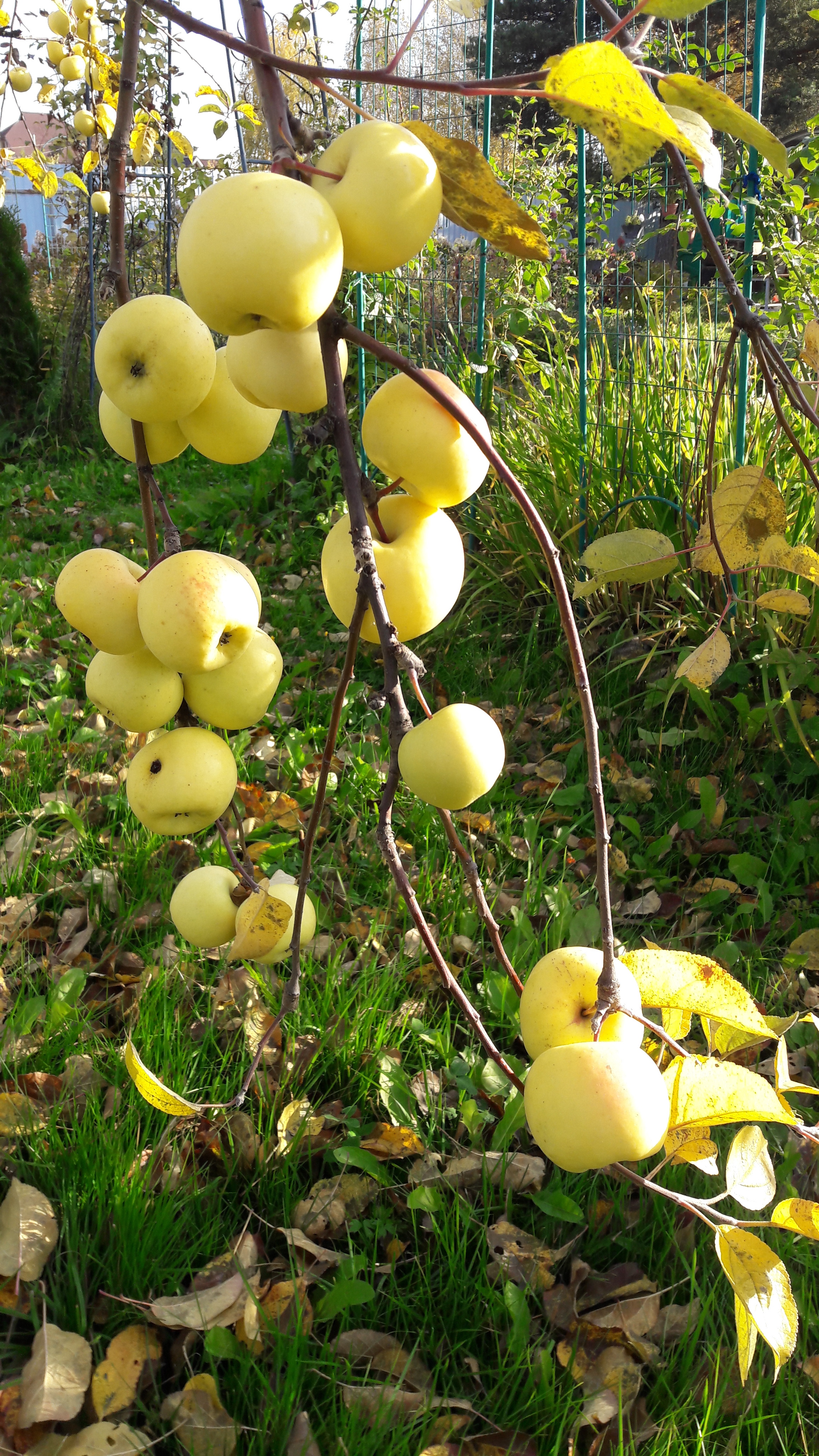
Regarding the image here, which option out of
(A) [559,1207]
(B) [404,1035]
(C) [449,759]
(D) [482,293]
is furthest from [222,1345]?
(D) [482,293]

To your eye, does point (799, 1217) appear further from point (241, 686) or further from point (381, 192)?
point (381, 192)

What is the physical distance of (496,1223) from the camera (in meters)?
1.13

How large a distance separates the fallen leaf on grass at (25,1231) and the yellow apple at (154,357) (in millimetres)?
908

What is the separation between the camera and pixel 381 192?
40cm

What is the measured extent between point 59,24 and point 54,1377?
201 centimetres

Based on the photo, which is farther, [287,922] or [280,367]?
[287,922]

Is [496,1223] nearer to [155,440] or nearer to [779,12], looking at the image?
[155,440]

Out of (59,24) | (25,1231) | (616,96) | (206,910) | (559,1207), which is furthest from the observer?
(59,24)

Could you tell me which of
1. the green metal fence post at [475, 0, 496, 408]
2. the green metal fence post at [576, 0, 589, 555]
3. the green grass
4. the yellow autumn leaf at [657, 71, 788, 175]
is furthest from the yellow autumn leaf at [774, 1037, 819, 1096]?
the green metal fence post at [475, 0, 496, 408]

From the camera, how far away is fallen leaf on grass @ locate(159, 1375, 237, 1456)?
2.89 feet

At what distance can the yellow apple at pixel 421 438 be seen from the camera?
467mm

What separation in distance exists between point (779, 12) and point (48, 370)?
13881 millimetres

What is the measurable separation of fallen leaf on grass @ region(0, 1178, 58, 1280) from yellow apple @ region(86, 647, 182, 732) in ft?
2.41

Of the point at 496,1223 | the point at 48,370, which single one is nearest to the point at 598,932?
the point at 496,1223
